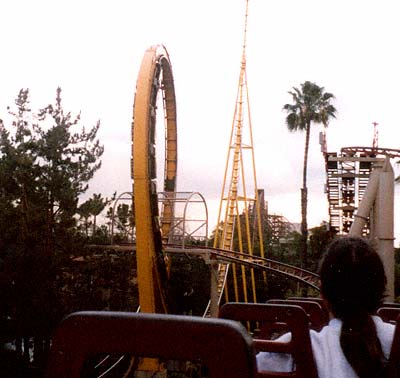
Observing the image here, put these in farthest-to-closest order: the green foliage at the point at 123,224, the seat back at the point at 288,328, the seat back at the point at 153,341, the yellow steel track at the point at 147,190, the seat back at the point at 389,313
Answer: the green foliage at the point at 123,224
the yellow steel track at the point at 147,190
the seat back at the point at 389,313
the seat back at the point at 288,328
the seat back at the point at 153,341

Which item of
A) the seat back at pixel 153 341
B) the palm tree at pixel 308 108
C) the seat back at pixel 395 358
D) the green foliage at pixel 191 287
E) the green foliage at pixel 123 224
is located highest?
the palm tree at pixel 308 108

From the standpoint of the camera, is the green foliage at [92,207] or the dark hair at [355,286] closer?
the dark hair at [355,286]

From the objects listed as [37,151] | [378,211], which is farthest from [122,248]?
[378,211]

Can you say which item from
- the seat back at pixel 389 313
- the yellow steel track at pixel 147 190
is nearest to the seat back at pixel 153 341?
the seat back at pixel 389 313

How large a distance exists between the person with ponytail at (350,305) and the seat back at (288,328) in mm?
30

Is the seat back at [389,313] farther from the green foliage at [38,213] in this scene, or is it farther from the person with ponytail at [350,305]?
the green foliage at [38,213]

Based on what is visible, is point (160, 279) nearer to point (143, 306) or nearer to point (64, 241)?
point (143, 306)

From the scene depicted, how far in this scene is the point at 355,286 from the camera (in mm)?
1562

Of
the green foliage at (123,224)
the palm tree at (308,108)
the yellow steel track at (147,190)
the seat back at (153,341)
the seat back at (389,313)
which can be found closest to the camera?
the seat back at (153,341)

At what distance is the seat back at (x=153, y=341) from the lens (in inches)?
38.1

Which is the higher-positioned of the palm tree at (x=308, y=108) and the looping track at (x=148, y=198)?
the palm tree at (x=308, y=108)

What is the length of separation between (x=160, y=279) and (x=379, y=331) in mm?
14988

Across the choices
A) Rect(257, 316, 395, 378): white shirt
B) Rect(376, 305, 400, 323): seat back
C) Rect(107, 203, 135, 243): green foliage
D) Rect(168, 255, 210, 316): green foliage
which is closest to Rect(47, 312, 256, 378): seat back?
Rect(257, 316, 395, 378): white shirt

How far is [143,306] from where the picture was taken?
15945mm
